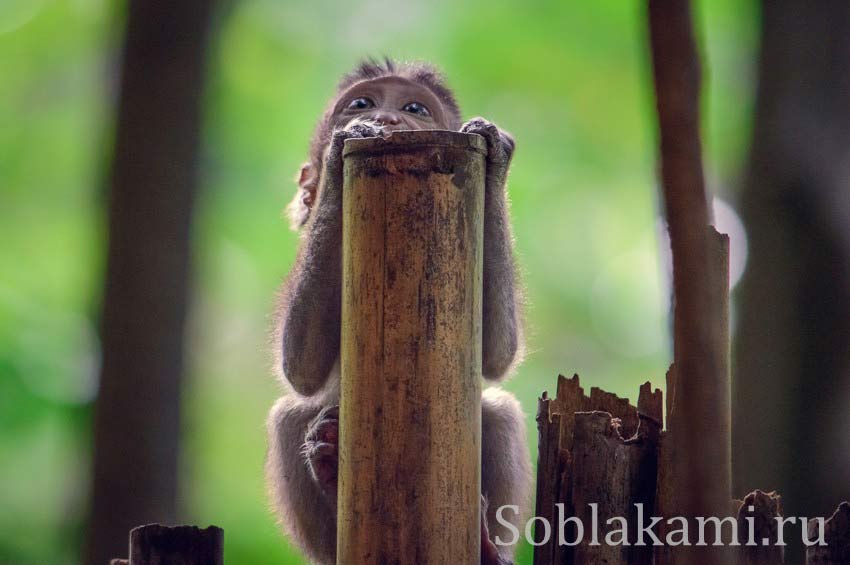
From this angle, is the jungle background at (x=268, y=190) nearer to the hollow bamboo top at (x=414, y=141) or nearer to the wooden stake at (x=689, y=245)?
the hollow bamboo top at (x=414, y=141)

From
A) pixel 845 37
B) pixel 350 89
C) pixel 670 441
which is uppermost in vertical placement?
pixel 845 37

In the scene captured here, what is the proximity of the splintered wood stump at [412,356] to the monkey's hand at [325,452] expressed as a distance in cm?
109

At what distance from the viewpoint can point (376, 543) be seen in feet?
9.85

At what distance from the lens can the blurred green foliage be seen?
460 inches

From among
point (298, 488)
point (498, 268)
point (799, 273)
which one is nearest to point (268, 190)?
point (799, 273)

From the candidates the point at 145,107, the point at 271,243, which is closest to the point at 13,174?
the point at 271,243

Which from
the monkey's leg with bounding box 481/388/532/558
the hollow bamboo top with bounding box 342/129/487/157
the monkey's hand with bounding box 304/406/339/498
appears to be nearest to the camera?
the hollow bamboo top with bounding box 342/129/487/157

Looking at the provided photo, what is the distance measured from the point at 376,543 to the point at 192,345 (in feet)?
17.4

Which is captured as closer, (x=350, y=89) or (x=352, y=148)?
(x=352, y=148)

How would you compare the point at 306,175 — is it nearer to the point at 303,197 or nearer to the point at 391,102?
the point at 303,197

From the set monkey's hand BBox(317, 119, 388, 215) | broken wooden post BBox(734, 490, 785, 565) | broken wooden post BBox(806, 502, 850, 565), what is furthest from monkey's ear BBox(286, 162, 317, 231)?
broken wooden post BBox(806, 502, 850, 565)

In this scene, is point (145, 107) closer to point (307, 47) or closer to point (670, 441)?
point (307, 47)

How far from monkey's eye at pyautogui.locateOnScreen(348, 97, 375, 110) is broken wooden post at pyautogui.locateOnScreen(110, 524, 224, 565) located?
8.39 ft

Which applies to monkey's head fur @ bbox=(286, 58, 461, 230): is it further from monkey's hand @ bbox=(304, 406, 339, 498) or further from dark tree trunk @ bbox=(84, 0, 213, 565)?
dark tree trunk @ bbox=(84, 0, 213, 565)
